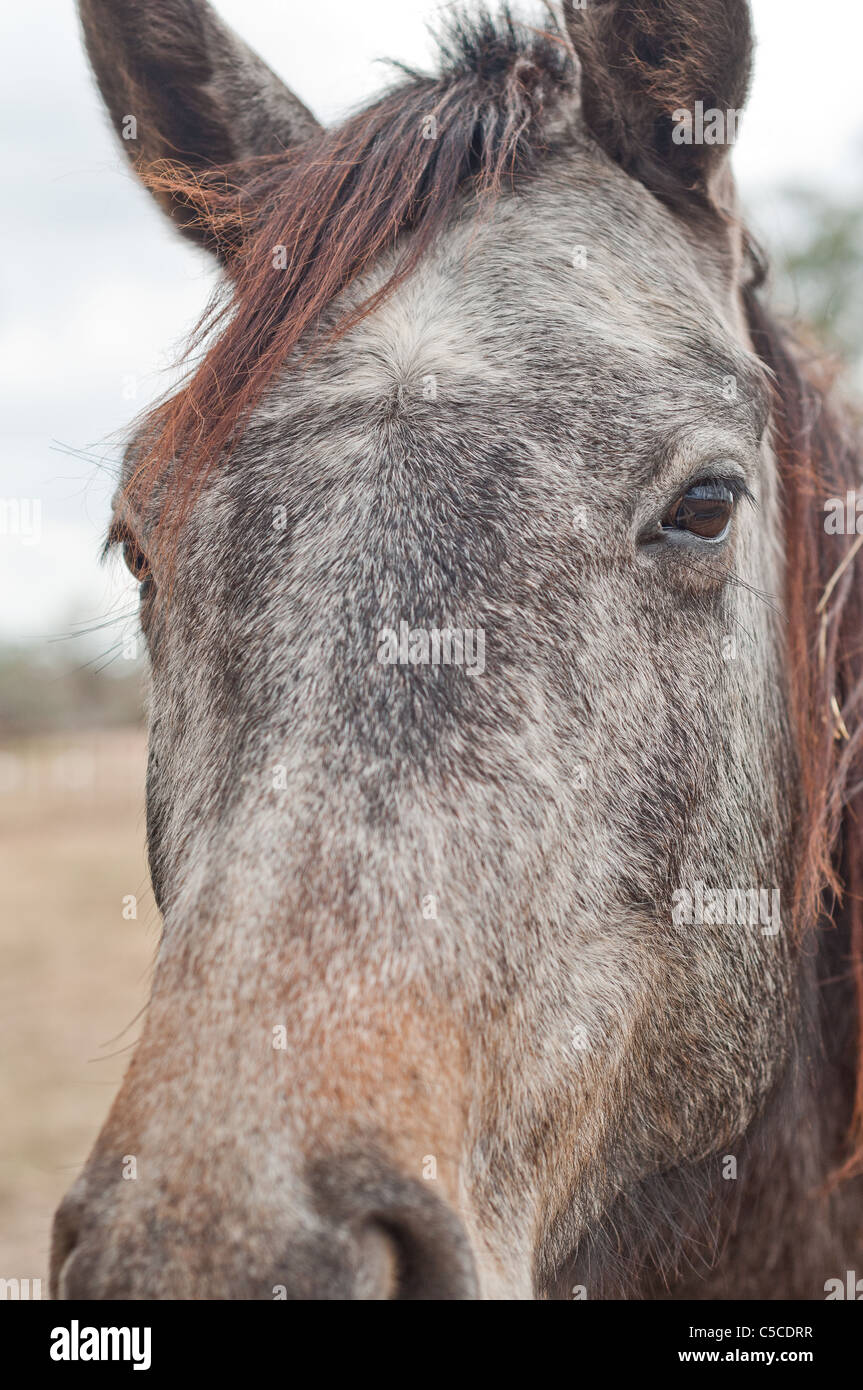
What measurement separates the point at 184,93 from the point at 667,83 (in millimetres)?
1307

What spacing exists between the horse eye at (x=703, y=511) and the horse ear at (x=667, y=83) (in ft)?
2.89

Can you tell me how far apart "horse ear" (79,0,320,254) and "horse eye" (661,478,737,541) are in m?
1.45

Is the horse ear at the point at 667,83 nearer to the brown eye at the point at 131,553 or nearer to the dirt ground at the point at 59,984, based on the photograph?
the brown eye at the point at 131,553

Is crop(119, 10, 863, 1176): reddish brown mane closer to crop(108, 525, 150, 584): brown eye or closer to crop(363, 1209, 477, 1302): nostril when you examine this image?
crop(108, 525, 150, 584): brown eye

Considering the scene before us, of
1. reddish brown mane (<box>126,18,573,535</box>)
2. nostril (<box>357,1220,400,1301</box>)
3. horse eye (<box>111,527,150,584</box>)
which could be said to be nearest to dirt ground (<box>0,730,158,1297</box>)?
horse eye (<box>111,527,150,584</box>)

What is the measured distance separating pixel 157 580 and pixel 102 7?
1.63 m

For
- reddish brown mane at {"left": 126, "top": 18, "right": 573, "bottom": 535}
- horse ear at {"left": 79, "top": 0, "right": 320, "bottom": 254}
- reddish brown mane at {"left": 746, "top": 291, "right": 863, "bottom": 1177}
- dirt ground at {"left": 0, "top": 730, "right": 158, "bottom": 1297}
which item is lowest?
dirt ground at {"left": 0, "top": 730, "right": 158, "bottom": 1297}

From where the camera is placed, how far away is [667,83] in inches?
91.3

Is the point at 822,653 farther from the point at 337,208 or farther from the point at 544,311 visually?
the point at 337,208

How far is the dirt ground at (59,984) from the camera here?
22.3ft

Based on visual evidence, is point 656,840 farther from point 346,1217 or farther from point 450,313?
point 450,313

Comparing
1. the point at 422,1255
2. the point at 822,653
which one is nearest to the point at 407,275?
the point at 822,653

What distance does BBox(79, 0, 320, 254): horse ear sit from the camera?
258 cm
